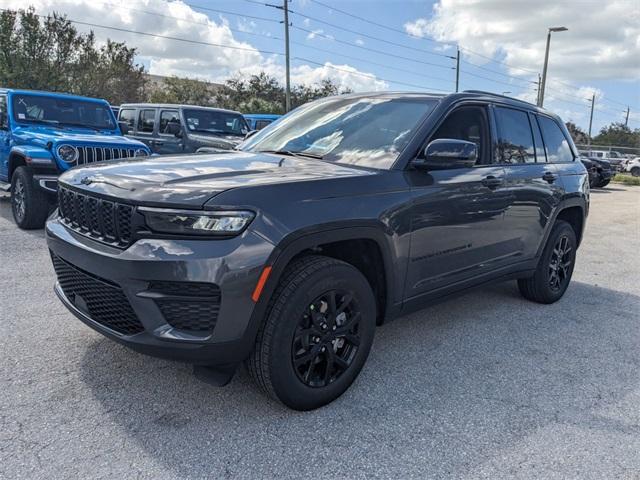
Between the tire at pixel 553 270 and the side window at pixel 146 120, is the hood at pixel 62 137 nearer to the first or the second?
the side window at pixel 146 120

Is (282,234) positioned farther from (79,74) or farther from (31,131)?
(79,74)

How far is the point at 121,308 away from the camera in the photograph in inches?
101

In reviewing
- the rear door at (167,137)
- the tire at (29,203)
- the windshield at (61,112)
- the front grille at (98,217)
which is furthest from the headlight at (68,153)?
the front grille at (98,217)

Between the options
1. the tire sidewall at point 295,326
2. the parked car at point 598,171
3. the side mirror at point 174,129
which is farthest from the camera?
the parked car at point 598,171

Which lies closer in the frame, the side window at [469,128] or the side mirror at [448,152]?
the side mirror at [448,152]

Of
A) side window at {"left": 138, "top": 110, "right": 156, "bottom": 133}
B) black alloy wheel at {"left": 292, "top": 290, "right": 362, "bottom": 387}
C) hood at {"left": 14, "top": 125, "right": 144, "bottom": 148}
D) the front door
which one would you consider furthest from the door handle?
side window at {"left": 138, "top": 110, "right": 156, "bottom": 133}

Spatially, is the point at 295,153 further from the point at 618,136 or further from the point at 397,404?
the point at 618,136

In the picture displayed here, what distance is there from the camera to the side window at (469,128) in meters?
3.67

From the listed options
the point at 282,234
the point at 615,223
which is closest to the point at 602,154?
the point at 615,223

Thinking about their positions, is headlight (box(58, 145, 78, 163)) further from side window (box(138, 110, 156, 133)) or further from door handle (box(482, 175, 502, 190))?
door handle (box(482, 175, 502, 190))

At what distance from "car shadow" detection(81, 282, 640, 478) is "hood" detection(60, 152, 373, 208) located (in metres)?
1.12

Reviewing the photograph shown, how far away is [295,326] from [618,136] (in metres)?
82.0

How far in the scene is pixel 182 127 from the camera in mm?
10609

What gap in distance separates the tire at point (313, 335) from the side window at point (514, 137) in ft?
6.54
